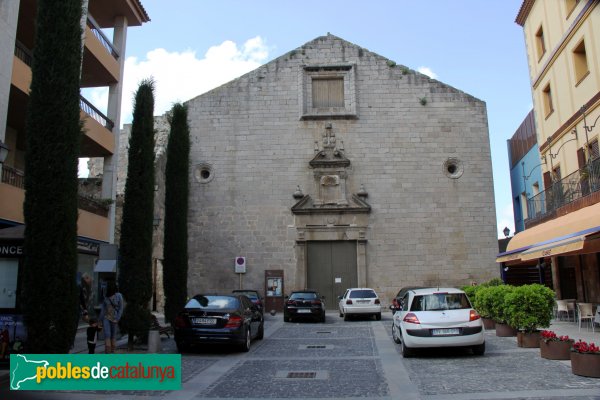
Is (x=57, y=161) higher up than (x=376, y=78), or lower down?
lower down

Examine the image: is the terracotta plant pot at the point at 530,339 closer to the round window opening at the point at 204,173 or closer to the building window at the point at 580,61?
the building window at the point at 580,61

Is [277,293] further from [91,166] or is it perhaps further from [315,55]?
[91,166]

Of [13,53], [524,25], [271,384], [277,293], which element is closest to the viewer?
[271,384]

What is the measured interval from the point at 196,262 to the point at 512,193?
1889 centimetres

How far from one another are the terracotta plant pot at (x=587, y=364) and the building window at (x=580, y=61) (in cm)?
1122

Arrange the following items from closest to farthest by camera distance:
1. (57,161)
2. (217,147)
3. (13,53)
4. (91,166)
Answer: (57,161), (13,53), (217,147), (91,166)

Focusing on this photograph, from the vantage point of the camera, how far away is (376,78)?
25031mm

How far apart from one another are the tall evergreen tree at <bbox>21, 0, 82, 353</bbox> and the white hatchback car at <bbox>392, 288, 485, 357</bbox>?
634 cm

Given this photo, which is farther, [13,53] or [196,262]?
[196,262]

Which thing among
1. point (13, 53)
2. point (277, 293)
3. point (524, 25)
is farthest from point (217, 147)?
point (524, 25)

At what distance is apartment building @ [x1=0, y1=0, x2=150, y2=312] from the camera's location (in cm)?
1177

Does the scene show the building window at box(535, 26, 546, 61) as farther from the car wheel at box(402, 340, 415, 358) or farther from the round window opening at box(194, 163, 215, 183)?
the round window opening at box(194, 163, 215, 183)

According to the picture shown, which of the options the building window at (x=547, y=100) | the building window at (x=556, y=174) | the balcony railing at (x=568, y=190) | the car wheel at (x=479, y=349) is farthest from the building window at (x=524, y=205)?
the car wheel at (x=479, y=349)

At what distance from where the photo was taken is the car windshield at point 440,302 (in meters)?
10.5
